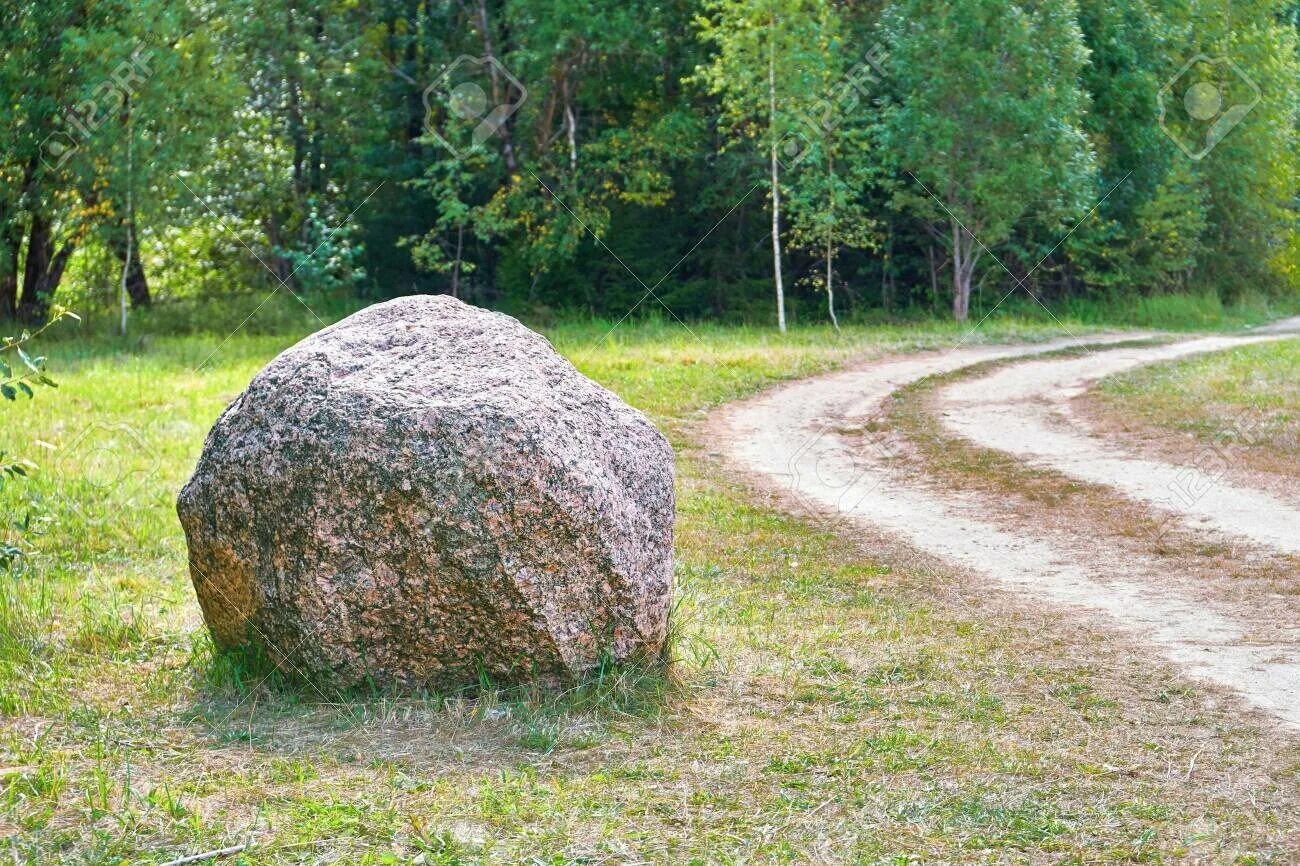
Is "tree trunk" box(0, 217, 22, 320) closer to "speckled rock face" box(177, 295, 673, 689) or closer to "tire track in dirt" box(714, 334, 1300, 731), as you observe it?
"tire track in dirt" box(714, 334, 1300, 731)

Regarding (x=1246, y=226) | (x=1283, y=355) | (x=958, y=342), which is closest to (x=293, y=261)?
(x=958, y=342)

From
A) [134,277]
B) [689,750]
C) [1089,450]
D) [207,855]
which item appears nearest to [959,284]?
[1089,450]

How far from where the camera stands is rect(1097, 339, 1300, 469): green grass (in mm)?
12375

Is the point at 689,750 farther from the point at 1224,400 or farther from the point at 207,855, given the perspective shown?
the point at 1224,400

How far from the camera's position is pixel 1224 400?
582 inches

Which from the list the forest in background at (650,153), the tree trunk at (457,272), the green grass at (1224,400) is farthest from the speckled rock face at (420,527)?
the tree trunk at (457,272)

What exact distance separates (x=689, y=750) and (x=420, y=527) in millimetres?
1308

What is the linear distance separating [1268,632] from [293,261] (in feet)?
81.3

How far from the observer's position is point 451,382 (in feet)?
17.9

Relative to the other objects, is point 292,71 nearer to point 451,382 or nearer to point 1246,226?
point 1246,226

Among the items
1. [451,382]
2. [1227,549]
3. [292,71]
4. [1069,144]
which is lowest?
[1227,549]

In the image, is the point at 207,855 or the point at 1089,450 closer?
the point at 207,855

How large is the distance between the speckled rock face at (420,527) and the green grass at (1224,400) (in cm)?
773

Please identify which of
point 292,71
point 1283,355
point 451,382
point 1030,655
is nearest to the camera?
point 451,382
